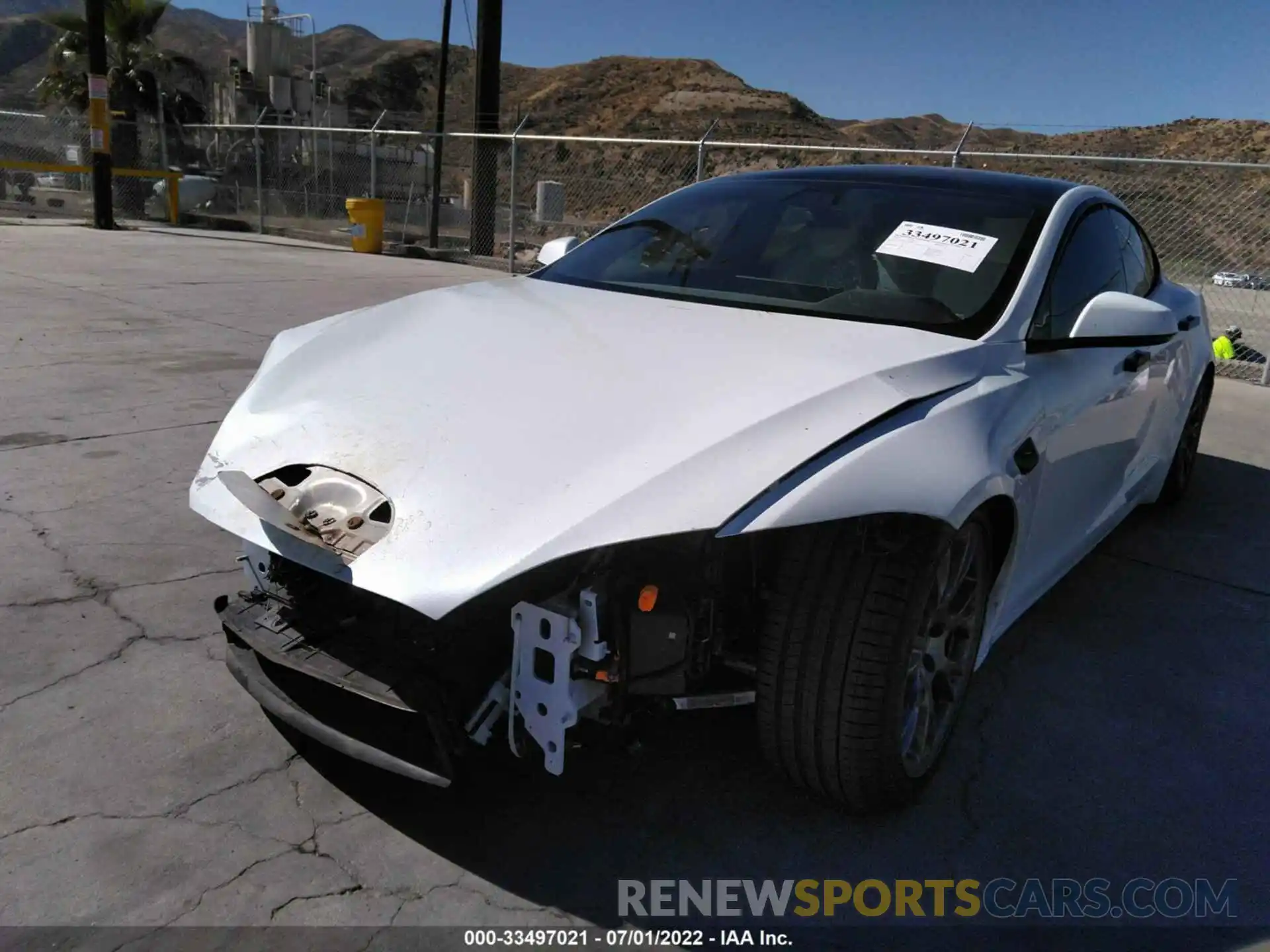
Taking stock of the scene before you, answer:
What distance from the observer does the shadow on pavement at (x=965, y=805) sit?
2.20m

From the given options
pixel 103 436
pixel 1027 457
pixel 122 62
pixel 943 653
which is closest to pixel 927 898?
pixel 943 653

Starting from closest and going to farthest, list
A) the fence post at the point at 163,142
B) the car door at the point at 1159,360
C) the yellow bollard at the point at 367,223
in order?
the car door at the point at 1159,360, the yellow bollard at the point at 367,223, the fence post at the point at 163,142

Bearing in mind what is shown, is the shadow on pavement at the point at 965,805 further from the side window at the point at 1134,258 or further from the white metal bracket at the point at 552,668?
the side window at the point at 1134,258

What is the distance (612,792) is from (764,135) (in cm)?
7028

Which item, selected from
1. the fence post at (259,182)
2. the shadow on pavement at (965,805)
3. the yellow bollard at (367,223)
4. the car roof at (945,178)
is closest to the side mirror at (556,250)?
the car roof at (945,178)

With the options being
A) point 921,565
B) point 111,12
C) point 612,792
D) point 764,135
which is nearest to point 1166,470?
point 921,565

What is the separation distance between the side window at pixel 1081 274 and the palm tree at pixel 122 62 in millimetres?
28265

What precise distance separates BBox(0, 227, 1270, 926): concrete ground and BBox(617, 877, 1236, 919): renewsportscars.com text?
0.04m

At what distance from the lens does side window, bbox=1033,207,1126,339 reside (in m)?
2.91

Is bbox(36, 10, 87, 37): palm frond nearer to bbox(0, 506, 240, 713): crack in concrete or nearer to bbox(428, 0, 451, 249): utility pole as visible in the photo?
bbox(428, 0, 451, 249): utility pole

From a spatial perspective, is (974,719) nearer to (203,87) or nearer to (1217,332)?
(1217,332)

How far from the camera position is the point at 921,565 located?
6.79 feet

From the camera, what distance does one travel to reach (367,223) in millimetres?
16328

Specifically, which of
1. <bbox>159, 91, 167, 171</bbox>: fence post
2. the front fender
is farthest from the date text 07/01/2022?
<bbox>159, 91, 167, 171</bbox>: fence post
